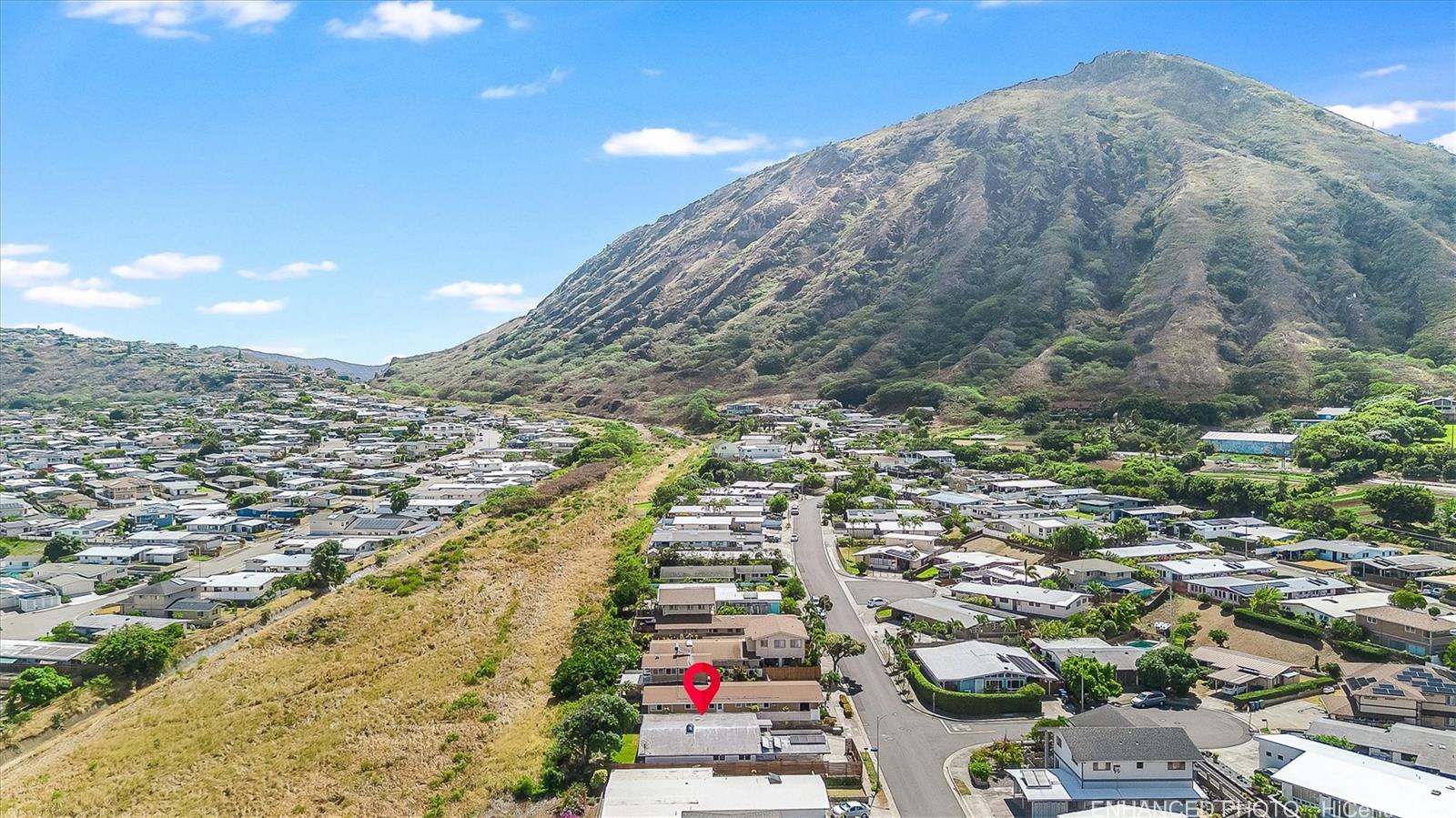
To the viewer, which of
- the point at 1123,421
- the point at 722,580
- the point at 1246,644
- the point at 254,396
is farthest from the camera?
the point at 254,396

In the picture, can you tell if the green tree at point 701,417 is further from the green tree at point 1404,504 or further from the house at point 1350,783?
the house at point 1350,783

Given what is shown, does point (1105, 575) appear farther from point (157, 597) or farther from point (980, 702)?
point (157, 597)

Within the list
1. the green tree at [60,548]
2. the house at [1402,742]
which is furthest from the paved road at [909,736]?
the green tree at [60,548]

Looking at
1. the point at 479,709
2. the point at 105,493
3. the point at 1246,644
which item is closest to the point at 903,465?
the point at 1246,644

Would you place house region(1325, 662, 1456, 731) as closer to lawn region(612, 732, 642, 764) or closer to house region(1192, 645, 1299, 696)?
house region(1192, 645, 1299, 696)

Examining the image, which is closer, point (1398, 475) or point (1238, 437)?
point (1398, 475)

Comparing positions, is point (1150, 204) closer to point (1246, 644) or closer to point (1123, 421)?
point (1123, 421)

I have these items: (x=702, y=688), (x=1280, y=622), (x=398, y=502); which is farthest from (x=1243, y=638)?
(x=398, y=502)
